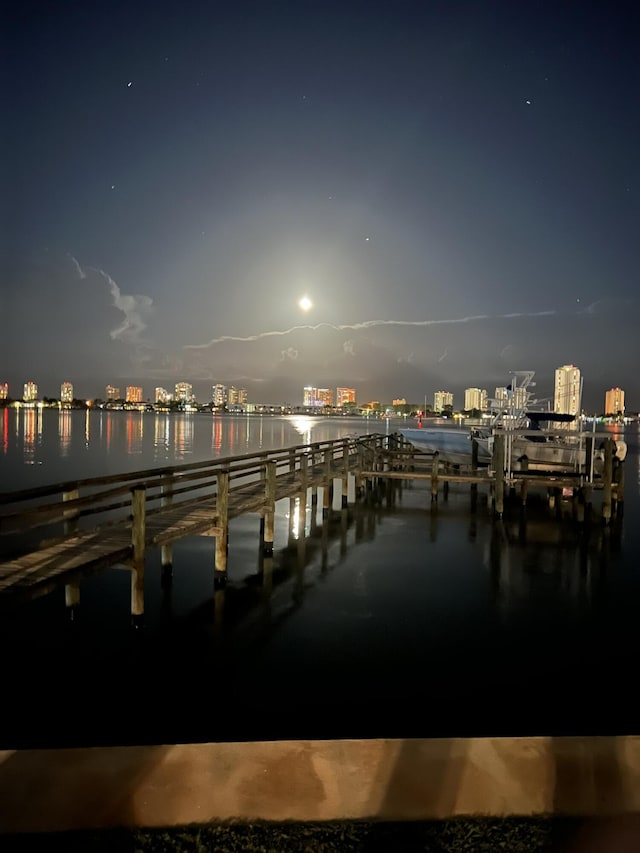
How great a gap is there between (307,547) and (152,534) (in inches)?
229

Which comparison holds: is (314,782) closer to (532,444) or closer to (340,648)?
(340,648)

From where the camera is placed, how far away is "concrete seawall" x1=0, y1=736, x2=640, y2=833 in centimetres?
338

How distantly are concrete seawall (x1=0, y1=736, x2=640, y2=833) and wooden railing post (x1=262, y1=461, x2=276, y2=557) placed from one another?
31.4 feet

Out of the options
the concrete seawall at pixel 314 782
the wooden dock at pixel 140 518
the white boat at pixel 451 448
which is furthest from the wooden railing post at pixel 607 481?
the concrete seawall at pixel 314 782

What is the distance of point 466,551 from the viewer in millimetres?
15102

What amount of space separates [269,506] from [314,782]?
33.1 ft

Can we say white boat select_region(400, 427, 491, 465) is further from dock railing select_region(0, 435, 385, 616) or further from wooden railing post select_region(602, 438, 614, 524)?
dock railing select_region(0, 435, 385, 616)

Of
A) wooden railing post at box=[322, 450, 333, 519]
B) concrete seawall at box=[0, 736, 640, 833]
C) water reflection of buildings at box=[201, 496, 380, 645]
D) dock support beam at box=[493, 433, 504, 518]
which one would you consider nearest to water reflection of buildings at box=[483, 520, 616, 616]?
dock support beam at box=[493, 433, 504, 518]

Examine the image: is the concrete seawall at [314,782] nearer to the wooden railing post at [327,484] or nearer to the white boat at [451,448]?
the wooden railing post at [327,484]

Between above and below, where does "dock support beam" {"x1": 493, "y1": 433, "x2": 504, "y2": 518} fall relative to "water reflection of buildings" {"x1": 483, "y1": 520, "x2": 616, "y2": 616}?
above

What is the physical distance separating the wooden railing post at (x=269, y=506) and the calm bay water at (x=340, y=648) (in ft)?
1.44

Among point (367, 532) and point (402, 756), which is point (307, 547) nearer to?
point (367, 532)

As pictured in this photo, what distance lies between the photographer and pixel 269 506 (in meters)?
13.6

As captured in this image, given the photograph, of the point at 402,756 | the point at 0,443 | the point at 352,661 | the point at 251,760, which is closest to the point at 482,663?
the point at 352,661
